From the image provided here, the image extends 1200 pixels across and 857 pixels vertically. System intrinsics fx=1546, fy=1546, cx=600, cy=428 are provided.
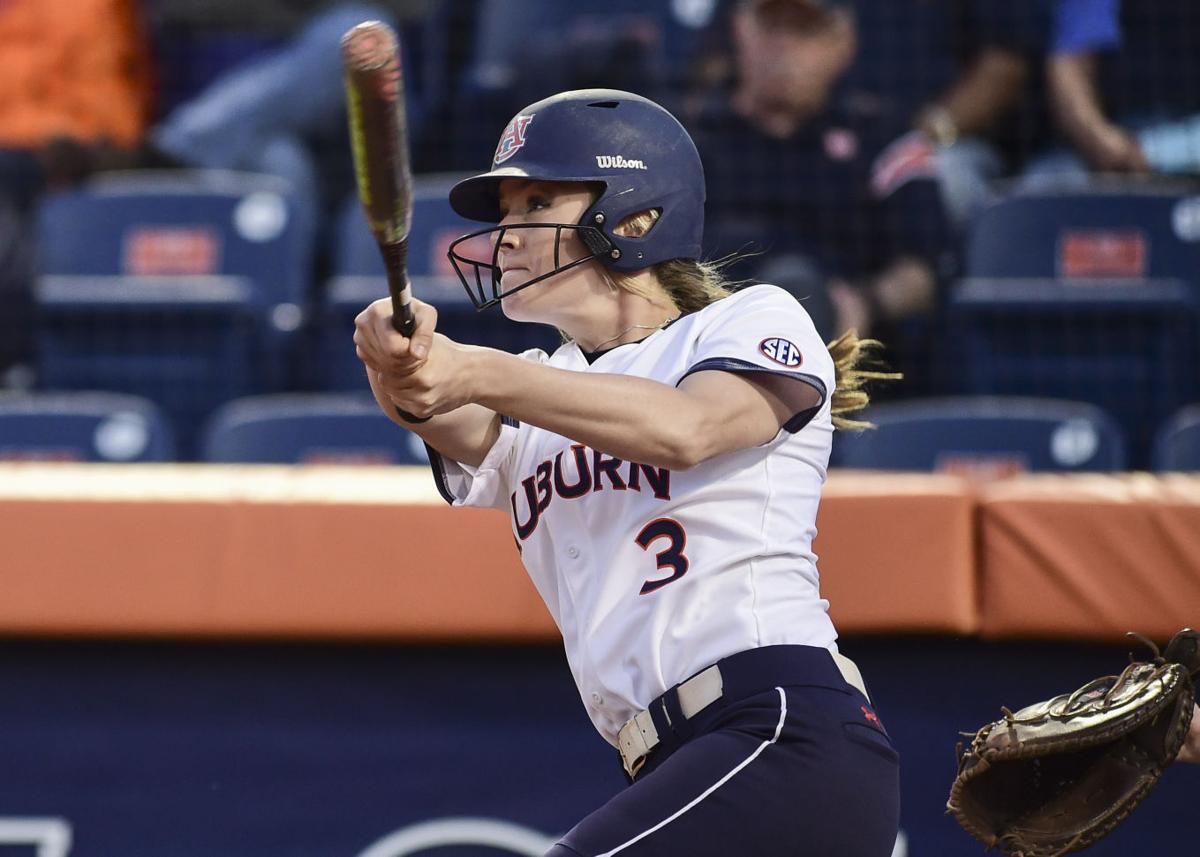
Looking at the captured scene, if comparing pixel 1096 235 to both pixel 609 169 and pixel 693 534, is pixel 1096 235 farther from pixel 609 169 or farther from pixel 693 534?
pixel 693 534

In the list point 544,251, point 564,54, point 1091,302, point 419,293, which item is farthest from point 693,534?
point 564,54

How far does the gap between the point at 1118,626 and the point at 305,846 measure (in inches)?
66.6

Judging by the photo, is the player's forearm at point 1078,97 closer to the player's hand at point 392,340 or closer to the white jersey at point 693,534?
the white jersey at point 693,534

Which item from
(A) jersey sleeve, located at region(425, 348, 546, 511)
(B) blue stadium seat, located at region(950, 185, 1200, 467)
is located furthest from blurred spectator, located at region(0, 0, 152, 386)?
(A) jersey sleeve, located at region(425, 348, 546, 511)

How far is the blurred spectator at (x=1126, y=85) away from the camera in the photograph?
18.5ft

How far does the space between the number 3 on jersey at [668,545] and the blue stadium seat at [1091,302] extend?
3.00m

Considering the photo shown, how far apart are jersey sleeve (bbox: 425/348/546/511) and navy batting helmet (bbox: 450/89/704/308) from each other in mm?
220

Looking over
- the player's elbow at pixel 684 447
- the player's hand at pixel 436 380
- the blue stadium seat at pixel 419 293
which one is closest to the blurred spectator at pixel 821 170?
the blue stadium seat at pixel 419 293

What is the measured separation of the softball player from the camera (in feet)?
6.32

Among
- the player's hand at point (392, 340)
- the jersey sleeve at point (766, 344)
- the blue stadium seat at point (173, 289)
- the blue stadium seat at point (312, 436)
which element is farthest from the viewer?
the blue stadium seat at point (173, 289)

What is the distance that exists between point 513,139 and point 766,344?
52cm

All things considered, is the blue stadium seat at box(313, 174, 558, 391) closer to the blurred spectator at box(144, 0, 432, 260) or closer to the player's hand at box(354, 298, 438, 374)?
the blurred spectator at box(144, 0, 432, 260)

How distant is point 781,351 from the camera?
2045 mm

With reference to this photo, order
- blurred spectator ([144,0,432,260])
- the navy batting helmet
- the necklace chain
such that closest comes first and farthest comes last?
the navy batting helmet < the necklace chain < blurred spectator ([144,0,432,260])
